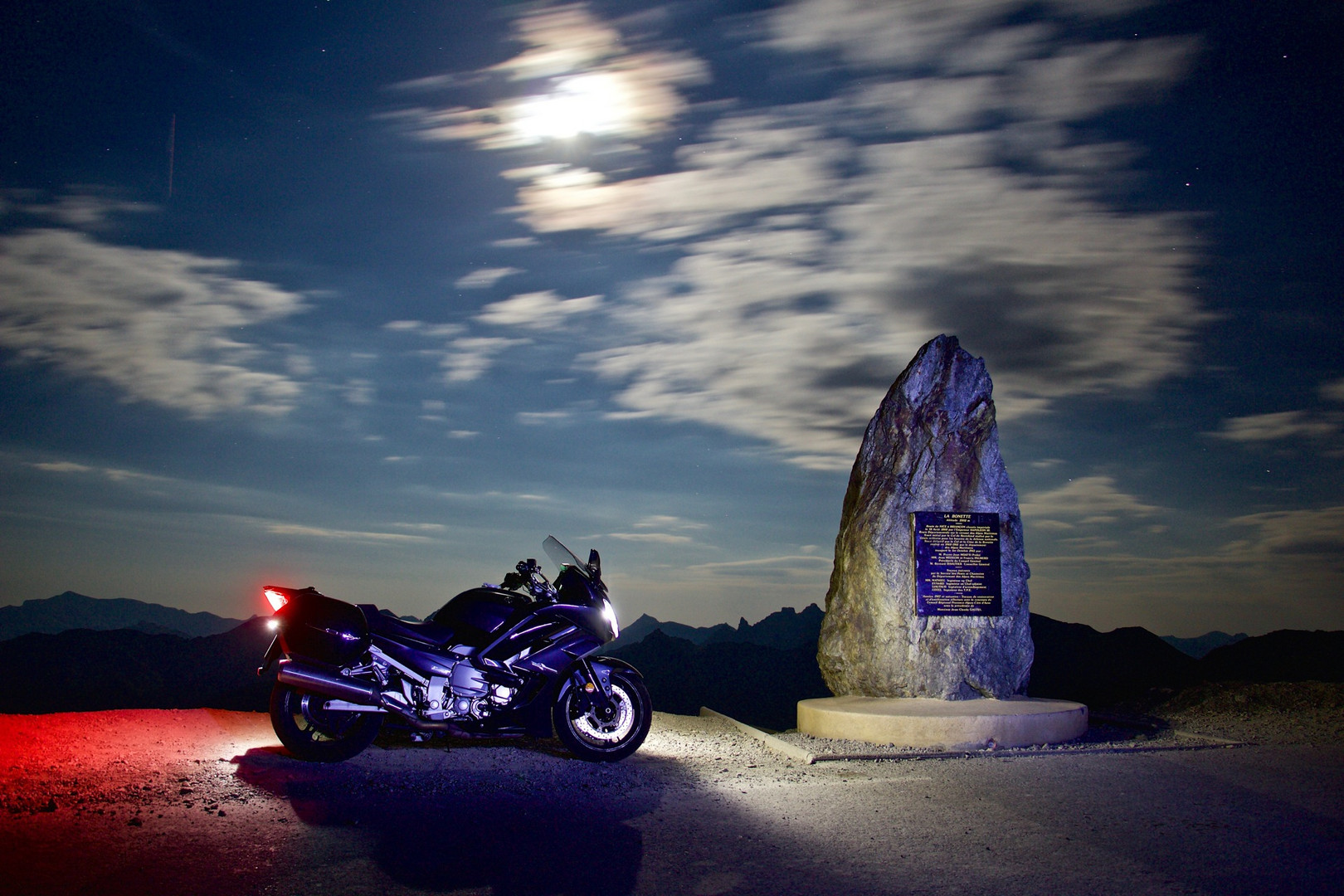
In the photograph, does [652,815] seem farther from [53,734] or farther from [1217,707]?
[1217,707]

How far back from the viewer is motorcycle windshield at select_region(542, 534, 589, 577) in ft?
23.2

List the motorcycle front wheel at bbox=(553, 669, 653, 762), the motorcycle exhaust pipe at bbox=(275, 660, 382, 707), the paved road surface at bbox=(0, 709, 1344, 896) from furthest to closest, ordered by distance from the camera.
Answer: the motorcycle front wheel at bbox=(553, 669, 653, 762)
the motorcycle exhaust pipe at bbox=(275, 660, 382, 707)
the paved road surface at bbox=(0, 709, 1344, 896)

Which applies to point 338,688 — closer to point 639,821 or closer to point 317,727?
point 317,727

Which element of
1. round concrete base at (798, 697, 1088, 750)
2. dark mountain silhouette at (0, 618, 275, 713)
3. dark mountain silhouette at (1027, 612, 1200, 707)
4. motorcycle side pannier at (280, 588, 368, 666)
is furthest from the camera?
dark mountain silhouette at (0, 618, 275, 713)

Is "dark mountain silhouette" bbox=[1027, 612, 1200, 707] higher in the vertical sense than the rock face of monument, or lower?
lower

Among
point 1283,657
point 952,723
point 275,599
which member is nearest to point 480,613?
point 275,599

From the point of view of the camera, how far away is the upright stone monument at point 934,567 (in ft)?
31.3

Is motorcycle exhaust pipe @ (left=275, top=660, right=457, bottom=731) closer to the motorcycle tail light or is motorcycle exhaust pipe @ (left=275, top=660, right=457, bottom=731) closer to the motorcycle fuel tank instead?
the motorcycle tail light

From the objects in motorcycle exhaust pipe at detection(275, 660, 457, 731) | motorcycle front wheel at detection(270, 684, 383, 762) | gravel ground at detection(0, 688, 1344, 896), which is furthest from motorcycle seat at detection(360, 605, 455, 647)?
gravel ground at detection(0, 688, 1344, 896)

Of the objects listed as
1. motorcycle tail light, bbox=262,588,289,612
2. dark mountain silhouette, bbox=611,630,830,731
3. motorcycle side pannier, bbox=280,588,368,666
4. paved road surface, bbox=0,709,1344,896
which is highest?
motorcycle tail light, bbox=262,588,289,612

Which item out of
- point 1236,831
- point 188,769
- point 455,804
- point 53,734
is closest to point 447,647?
point 455,804

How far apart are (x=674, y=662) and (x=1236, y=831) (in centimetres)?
5398

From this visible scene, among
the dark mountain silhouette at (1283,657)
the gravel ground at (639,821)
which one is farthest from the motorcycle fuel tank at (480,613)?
the dark mountain silhouette at (1283,657)

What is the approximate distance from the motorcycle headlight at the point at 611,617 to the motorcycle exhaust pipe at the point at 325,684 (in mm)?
1731
